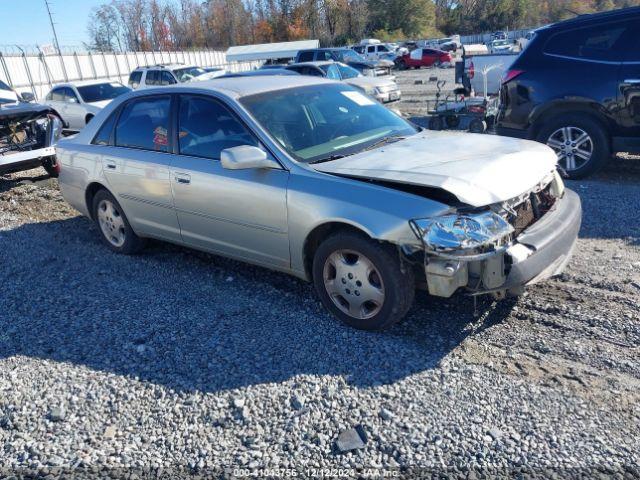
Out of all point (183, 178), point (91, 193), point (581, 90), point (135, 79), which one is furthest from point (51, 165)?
point (135, 79)

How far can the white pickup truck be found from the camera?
13.0 meters

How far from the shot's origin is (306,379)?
3.29 meters

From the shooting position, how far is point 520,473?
2496 mm

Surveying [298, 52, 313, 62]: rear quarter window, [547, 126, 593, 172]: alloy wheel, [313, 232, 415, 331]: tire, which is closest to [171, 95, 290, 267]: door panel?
[313, 232, 415, 331]: tire

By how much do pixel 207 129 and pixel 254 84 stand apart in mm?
575

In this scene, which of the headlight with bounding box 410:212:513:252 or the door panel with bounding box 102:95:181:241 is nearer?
the headlight with bounding box 410:212:513:252

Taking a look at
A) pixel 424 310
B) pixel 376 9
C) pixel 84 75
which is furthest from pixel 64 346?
pixel 376 9

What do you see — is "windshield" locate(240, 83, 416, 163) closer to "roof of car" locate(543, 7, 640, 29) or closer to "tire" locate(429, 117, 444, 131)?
"roof of car" locate(543, 7, 640, 29)

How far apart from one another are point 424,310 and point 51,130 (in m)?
7.26

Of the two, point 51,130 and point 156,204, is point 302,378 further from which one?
point 51,130

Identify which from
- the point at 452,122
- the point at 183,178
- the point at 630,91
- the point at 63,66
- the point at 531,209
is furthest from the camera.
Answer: the point at 63,66

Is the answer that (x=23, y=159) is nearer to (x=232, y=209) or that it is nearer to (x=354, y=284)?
(x=232, y=209)

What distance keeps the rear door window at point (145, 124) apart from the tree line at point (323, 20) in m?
76.5

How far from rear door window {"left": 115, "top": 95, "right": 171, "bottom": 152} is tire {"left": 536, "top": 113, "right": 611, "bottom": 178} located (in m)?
4.78
